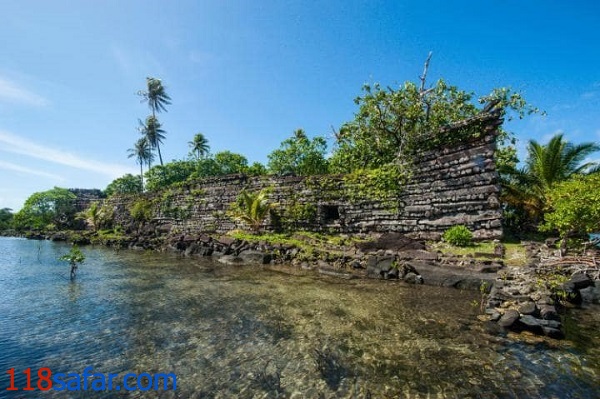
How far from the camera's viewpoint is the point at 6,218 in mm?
45000

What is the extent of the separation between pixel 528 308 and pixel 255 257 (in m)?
10.4

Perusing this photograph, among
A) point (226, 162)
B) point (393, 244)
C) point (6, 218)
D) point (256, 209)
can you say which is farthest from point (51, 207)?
point (393, 244)

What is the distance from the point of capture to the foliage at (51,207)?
35.8 m

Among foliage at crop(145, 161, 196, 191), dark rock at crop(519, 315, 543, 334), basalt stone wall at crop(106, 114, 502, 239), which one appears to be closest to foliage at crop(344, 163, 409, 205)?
basalt stone wall at crop(106, 114, 502, 239)

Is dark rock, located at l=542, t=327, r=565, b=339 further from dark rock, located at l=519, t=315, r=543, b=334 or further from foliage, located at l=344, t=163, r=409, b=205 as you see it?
foliage, located at l=344, t=163, r=409, b=205

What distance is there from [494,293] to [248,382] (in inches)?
229

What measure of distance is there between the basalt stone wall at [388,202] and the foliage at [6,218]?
3690 centimetres

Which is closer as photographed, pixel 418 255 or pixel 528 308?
pixel 528 308

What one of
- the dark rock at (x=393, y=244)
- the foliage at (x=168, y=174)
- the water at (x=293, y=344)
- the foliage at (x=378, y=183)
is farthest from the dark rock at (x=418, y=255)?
the foliage at (x=168, y=174)

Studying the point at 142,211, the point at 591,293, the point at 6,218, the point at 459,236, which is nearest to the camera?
the point at 591,293

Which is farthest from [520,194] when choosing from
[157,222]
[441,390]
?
[157,222]

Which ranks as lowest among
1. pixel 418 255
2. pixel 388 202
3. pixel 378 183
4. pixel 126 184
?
pixel 418 255

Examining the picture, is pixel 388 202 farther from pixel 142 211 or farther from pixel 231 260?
pixel 142 211

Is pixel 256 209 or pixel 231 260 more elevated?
pixel 256 209
